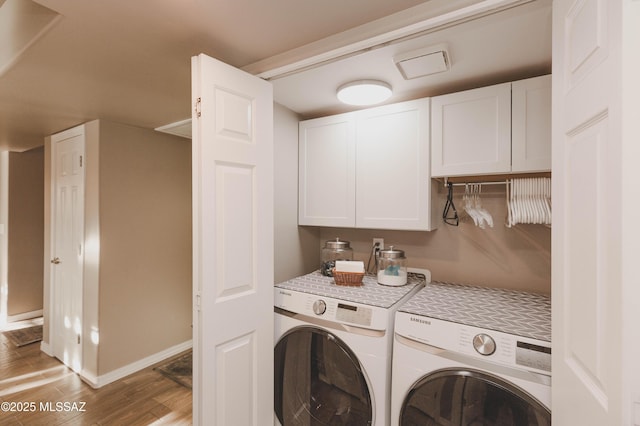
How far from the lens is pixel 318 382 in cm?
165

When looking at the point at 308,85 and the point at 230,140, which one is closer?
the point at 230,140

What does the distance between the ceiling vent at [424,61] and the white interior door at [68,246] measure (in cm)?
274

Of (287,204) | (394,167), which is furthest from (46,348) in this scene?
(394,167)

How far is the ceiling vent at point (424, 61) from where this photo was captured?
1.42 metres

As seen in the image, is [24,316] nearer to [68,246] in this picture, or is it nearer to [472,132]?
[68,246]

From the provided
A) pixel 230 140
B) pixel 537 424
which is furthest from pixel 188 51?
pixel 537 424

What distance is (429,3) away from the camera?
44.6 inches

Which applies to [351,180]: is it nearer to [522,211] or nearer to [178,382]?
[522,211]

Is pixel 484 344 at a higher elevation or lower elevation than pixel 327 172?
lower

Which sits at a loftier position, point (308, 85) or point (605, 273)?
point (308, 85)

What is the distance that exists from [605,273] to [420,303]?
37.1 inches

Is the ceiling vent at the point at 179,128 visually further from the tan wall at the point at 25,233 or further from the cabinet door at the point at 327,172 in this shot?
the tan wall at the point at 25,233

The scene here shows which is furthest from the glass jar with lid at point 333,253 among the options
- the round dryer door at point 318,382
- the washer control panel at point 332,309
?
the round dryer door at point 318,382

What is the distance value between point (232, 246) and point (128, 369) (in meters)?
2.15
